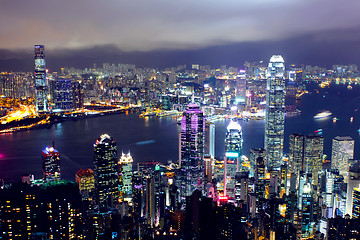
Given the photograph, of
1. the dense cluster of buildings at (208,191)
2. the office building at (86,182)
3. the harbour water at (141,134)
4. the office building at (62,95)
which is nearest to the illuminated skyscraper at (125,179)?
the dense cluster of buildings at (208,191)

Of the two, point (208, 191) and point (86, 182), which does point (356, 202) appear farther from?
point (86, 182)

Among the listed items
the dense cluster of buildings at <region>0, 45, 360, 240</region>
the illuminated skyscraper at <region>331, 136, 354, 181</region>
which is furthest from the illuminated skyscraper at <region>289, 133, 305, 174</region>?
the illuminated skyscraper at <region>331, 136, 354, 181</region>

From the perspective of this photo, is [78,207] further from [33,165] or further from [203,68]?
[203,68]

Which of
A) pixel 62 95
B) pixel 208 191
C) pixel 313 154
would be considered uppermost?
pixel 62 95

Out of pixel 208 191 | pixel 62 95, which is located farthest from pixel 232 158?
pixel 62 95

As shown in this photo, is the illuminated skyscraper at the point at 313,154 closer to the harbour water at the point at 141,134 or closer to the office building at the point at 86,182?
the harbour water at the point at 141,134
